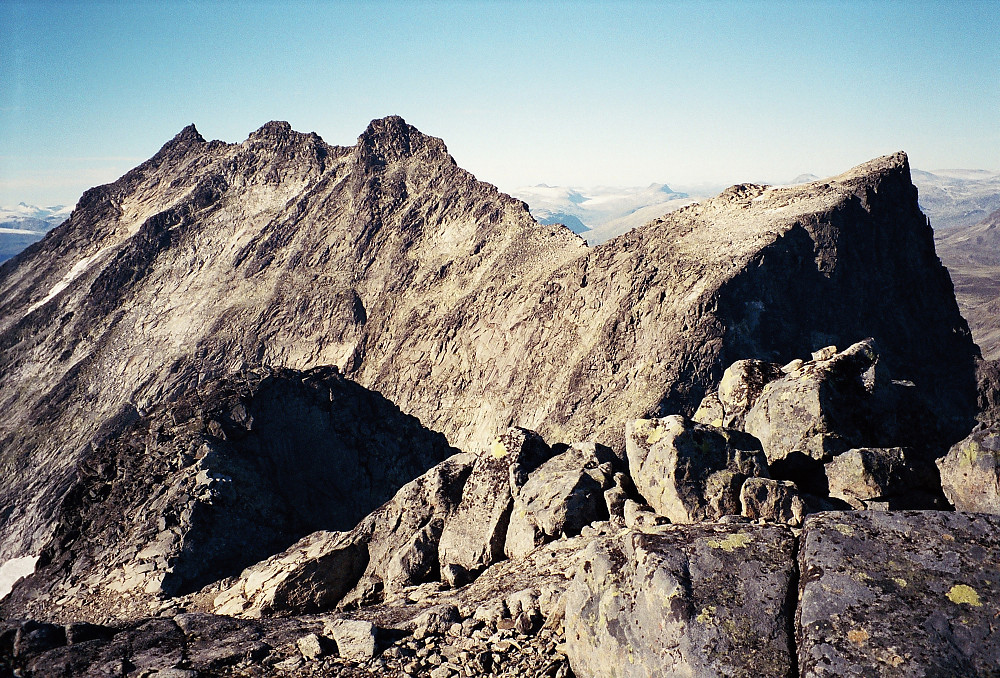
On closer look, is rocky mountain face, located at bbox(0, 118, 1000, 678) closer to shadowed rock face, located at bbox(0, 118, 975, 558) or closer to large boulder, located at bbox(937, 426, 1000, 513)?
large boulder, located at bbox(937, 426, 1000, 513)

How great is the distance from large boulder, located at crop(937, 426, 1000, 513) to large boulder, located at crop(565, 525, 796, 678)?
4.78m

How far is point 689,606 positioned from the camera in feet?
31.2

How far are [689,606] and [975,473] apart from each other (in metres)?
7.52

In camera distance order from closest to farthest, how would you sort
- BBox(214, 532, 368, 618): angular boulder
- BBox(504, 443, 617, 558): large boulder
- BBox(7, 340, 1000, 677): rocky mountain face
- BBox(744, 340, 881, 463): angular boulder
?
1. BBox(7, 340, 1000, 677): rocky mountain face
2. BBox(744, 340, 881, 463): angular boulder
3. BBox(504, 443, 617, 558): large boulder
4. BBox(214, 532, 368, 618): angular boulder

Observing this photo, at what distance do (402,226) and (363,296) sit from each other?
36.4ft

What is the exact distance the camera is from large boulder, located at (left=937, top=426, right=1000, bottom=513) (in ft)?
39.7

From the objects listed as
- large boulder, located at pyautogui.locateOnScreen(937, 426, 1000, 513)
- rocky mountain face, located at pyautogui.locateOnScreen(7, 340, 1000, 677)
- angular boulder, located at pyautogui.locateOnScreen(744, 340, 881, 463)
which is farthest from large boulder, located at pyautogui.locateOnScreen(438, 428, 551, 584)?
large boulder, located at pyautogui.locateOnScreen(937, 426, 1000, 513)

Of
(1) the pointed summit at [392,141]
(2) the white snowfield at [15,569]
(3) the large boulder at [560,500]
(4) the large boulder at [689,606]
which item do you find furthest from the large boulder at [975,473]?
(1) the pointed summit at [392,141]

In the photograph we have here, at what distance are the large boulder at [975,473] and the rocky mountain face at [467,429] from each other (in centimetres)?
12

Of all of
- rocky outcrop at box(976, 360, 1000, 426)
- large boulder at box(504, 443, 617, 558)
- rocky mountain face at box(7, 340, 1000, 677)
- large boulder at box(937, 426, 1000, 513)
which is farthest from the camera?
Answer: rocky outcrop at box(976, 360, 1000, 426)

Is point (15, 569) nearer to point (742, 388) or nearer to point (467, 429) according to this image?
point (467, 429)

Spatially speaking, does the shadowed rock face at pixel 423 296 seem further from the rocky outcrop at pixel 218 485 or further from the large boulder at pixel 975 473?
the large boulder at pixel 975 473

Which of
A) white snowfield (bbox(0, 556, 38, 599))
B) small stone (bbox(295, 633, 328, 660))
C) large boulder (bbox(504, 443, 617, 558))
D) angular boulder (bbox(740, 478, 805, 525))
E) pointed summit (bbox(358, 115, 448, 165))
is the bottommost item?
white snowfield (bbox(0, 556, 38, 599))

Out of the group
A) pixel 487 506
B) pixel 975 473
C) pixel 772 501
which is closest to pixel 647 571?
pixel 772 501
